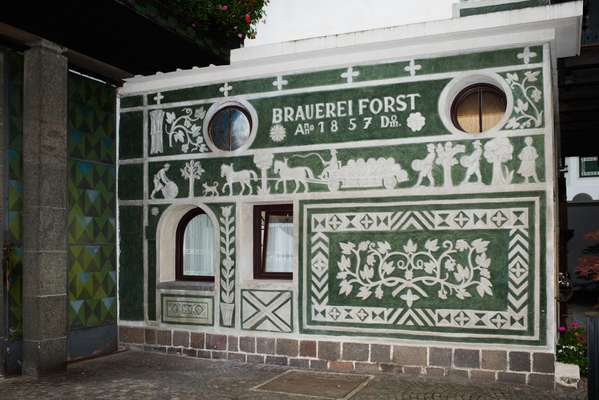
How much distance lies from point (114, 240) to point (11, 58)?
2.92 meters

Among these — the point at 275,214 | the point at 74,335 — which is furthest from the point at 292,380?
the point at 74,335

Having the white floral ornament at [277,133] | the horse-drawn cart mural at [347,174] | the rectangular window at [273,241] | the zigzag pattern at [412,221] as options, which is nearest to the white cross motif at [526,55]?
the horse-drawn cart mural at [347,174]

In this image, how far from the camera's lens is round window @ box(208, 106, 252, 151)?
821 centimetres

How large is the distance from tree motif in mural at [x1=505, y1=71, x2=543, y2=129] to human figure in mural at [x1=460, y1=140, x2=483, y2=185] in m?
0.40

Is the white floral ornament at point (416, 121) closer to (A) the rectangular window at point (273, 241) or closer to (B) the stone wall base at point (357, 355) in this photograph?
(A) the rectangular window at point (273, 241)

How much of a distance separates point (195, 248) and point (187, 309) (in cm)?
93

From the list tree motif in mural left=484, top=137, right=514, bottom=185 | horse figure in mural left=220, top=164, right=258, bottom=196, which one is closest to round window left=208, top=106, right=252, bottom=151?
horse figure in mural left=220, top=164, right=258, bottom=196

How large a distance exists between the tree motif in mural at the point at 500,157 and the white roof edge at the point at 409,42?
3.77 ft

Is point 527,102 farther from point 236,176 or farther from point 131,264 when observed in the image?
point 131,264

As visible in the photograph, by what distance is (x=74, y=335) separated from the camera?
7.93m

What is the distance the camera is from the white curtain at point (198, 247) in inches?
338

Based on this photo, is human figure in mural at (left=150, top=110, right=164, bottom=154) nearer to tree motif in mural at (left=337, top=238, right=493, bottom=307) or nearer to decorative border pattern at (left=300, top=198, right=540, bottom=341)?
decorative border pattern at (left=300, top=198, right=540, bottom=341)

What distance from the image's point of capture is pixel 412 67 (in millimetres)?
7238

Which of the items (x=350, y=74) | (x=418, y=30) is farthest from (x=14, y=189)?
(x=418, y=30)
